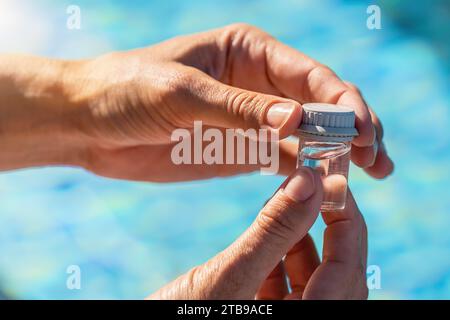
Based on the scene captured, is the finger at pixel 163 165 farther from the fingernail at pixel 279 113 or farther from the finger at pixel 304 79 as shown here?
the fingernail at pixel 279 113

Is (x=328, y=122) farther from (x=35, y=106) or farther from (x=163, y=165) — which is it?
(x=35, y=106)

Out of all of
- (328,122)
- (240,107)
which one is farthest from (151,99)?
(328,122)

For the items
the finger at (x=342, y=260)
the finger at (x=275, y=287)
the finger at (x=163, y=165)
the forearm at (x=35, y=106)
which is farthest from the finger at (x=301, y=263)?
the forearm at (x=35, y=106)

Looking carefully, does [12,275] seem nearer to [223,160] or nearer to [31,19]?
[223,160]

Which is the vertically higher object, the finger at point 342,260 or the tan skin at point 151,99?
the tan skin at point 151,99
